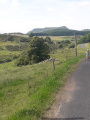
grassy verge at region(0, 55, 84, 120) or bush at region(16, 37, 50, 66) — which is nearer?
grassy verge at region(0, 55, 84, 120)

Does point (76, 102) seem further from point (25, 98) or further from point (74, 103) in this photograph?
point (25, 98)

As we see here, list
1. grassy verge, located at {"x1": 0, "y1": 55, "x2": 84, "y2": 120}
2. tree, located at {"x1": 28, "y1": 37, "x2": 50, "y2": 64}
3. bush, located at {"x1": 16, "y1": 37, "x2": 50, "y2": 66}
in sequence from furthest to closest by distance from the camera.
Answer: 1. bush, located at {"x1": 16, "y1": 37, "x2": 50, "y2": 66}
2. tree, located at {"x1": 28, "y1": 37, "x2": 50, "y2": 64}
3. grassy verge, located at {"x1": 0, "y1": 55, "x2": 84, "y2": 120}

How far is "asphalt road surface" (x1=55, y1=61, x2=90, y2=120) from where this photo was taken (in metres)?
6.96

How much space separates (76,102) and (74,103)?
0.15 meters

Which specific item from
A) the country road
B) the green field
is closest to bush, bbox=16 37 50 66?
the green field

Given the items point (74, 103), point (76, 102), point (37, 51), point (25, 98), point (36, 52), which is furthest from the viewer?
point (37, 51)

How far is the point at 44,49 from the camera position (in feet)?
119

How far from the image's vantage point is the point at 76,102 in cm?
834

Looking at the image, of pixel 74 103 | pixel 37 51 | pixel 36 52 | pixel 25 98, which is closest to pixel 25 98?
pixel 25 98

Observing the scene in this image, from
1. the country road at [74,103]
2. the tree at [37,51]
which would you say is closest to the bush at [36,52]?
the tree at [37,51]

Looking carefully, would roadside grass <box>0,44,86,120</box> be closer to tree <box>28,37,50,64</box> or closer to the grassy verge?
the grassy verge

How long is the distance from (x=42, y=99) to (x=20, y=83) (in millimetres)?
4934

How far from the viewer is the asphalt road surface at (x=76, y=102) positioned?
22.8ft

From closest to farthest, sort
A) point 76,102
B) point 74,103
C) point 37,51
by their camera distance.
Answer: point 74,103
point 76,102
point 37,51
